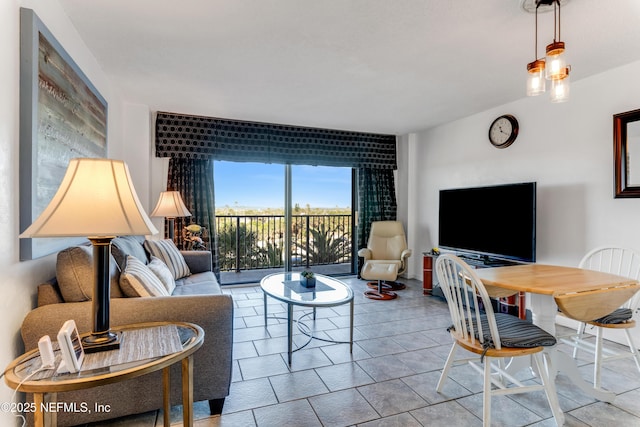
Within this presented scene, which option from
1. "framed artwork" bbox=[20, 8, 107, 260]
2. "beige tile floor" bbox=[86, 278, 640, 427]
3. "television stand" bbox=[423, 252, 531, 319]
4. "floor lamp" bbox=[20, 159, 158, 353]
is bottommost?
"beige tile floor" bbox=[86, 278, 640, 427]

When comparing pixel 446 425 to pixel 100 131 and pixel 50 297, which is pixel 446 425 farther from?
pixel 100 131

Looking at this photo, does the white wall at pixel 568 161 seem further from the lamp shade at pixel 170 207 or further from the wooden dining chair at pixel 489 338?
the lamp shade at pixel 170 207

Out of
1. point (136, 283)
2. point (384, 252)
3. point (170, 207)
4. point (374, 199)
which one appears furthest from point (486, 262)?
point (170, 207)

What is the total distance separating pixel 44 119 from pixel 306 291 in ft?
6.44

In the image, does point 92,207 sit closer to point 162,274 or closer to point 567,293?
point 162,274

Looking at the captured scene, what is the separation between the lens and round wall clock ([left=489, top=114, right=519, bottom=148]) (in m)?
3.54

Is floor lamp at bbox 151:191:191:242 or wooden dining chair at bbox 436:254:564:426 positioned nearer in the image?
wooden dining chair at bbox 436:254:564:426

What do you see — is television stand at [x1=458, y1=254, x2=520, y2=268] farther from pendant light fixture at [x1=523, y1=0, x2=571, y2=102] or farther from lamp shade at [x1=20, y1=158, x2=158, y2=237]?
lamp shade at [x1=20, y1=158, x2=158, y2=237]

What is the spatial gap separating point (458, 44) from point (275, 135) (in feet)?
8.81

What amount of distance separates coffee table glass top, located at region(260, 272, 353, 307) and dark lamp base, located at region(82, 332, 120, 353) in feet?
3.96

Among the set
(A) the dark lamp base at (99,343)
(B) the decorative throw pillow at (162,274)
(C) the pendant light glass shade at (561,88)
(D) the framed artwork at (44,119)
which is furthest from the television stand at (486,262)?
(D) the framed artwork at (44,119)

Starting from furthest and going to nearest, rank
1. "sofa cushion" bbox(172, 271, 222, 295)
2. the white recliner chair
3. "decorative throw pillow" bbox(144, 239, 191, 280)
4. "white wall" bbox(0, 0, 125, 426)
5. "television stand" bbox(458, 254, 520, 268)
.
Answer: the white recliner chair < "television stand" bbox(458, 254, 520, 268) < "decorative throw pillow" bbox(144, 239, 191, 280) < "sofa cushion" bbox(172, 271, 222, 295) < "white wall" bbox(0, 0, 125, 426)

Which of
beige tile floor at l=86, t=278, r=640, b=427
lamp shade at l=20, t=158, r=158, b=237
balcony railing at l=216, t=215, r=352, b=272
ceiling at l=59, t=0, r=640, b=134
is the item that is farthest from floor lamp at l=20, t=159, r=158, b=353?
balcony railing at l=216, t=215, r=352, b=272

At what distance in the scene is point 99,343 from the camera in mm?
1256
